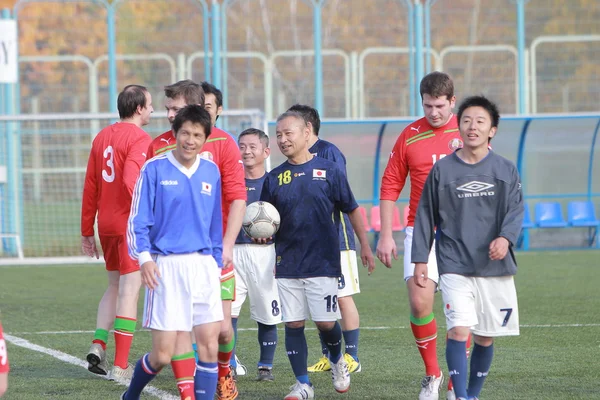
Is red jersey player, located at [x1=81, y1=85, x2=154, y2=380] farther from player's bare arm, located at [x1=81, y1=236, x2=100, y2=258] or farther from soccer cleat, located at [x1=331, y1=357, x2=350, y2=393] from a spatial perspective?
soccer cleat, located at [x1=331, y1=357, x2=350, y2=393]

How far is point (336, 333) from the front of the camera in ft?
22.2

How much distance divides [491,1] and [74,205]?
9.48m

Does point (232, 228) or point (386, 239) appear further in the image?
point (386, 239)

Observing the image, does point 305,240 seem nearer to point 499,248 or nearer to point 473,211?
point 473,211

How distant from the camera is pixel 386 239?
655 centimetres

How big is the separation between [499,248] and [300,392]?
162 centimetres

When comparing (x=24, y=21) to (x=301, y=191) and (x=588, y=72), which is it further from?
(x=301, y=191)

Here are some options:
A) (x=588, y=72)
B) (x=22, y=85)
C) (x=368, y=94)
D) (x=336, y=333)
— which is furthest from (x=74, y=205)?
(x=336, y=333)

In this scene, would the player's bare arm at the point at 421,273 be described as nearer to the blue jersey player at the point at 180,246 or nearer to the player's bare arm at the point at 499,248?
the player's bare arm at the point at 499,248

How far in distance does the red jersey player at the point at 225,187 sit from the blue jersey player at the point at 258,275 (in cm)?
82

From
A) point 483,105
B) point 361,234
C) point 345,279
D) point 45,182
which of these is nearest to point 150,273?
point 361,234

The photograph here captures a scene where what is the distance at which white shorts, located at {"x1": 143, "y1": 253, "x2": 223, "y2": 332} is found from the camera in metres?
5.45

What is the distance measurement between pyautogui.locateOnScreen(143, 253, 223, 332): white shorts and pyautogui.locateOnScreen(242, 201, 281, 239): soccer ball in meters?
1.04

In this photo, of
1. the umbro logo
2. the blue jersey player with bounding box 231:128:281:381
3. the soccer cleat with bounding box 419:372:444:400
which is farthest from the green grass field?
the umbro logo
